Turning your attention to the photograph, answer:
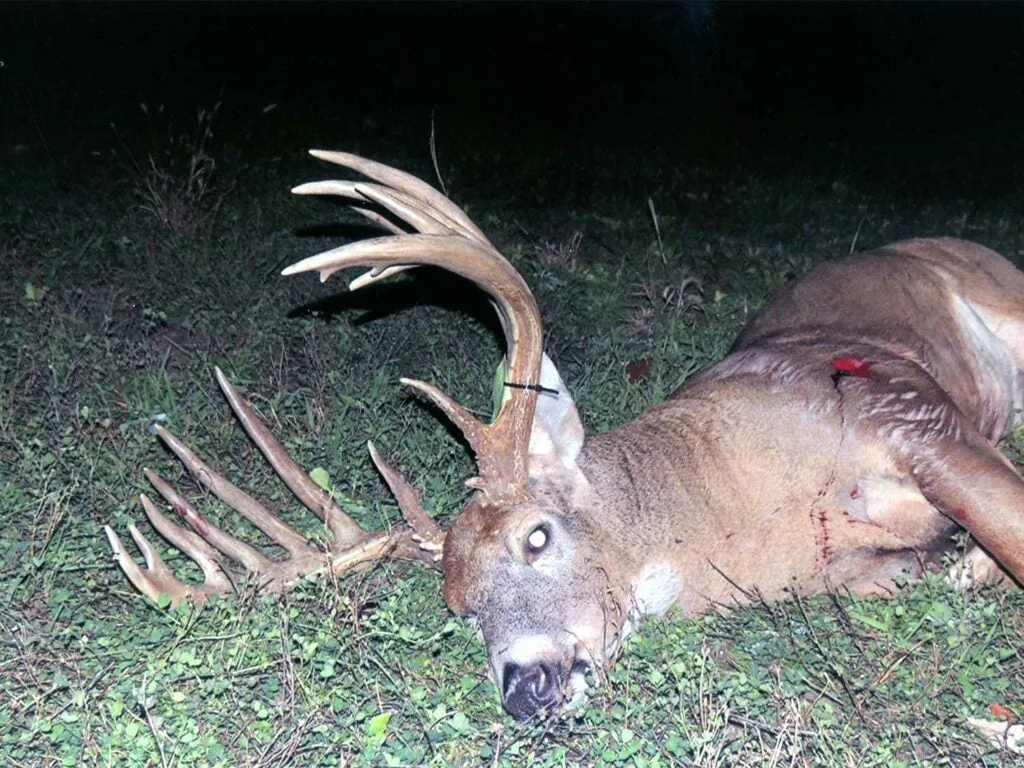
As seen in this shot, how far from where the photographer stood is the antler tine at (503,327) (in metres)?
3.55

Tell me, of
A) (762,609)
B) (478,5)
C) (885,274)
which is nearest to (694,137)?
(478,5)

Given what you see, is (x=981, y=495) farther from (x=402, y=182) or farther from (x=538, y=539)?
(x=402, y=182)

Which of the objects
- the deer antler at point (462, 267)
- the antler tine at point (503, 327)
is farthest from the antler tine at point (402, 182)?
the antler tine at point (503, 327)

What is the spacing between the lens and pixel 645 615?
4188mm

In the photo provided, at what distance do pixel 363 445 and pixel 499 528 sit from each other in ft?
5.12

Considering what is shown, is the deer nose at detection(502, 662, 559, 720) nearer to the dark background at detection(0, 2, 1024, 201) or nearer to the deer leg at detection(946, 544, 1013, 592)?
the deer leg at detection(946, 544, 1013, 592)

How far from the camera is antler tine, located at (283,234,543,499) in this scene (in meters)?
3.55

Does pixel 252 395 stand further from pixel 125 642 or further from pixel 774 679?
pixel 774 679

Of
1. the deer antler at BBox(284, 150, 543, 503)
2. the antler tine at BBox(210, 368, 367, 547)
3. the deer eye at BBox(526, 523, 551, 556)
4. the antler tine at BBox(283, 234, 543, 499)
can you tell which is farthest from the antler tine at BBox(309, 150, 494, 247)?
the antler tine at BBox(210, 368, 367, 547)

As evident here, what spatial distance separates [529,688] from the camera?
3801 mm

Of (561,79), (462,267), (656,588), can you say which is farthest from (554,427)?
(561,79)

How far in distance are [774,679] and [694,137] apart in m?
8.26

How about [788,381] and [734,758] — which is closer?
[734,758]

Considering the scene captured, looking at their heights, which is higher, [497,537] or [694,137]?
[497,537]
